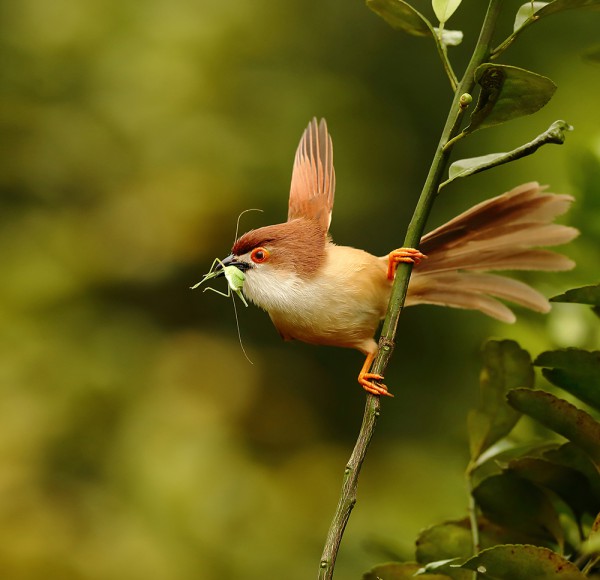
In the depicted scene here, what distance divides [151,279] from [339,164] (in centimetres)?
70

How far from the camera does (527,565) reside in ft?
1.83

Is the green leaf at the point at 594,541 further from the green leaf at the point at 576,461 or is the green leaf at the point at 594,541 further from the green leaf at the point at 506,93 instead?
the green leaf at the point at 506,93

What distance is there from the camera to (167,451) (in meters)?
2.38

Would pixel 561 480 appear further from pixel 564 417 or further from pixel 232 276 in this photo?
pixel 232 276

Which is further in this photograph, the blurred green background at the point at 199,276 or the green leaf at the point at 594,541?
the blurred green background at the point at 199,276

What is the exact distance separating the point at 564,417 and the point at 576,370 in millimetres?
40

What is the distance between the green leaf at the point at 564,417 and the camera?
23.7 inches

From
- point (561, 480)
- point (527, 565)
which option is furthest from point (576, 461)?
point (527, 565)

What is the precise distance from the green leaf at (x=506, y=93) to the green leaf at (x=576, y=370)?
18cm

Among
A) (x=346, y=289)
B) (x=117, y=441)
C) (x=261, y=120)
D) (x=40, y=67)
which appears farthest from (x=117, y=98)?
(x=346, y=289)

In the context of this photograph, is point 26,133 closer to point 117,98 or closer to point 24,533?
point 117,98

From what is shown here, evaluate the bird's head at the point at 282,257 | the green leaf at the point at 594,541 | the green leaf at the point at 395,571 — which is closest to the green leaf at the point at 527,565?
the green leaf at the point at 594,541

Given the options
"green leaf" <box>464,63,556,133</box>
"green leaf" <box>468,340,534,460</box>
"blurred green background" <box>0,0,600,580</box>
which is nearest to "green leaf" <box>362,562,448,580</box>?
"green leaf" <box>468,340,534,460</box>

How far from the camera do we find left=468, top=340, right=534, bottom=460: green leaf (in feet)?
2.40
